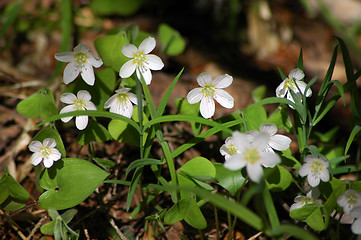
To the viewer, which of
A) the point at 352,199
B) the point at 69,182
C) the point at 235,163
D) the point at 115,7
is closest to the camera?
the point at 235,163

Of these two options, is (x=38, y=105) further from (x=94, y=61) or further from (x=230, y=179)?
(x=230, y=179)

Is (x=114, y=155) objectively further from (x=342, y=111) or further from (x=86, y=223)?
(x=342, y=111)

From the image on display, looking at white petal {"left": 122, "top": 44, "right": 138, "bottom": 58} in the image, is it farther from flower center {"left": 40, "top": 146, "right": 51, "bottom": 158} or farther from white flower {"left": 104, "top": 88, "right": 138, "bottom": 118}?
flower center {"left": 40, "top": 146, "right": 51, "bottom": 158}

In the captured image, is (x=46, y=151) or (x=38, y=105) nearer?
(x=46, y=151)

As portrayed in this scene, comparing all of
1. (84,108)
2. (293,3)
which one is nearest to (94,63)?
(84,108)

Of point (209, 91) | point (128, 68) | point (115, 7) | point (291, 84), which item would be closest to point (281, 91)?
point (291, 84)

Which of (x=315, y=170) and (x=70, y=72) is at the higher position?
(x=70, y=72)

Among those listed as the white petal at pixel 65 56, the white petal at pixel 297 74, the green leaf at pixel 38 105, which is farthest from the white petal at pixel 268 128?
the green leaf at pixel 38 105

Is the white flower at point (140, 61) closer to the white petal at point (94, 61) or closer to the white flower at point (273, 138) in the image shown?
the white petal at point (94, 61)
